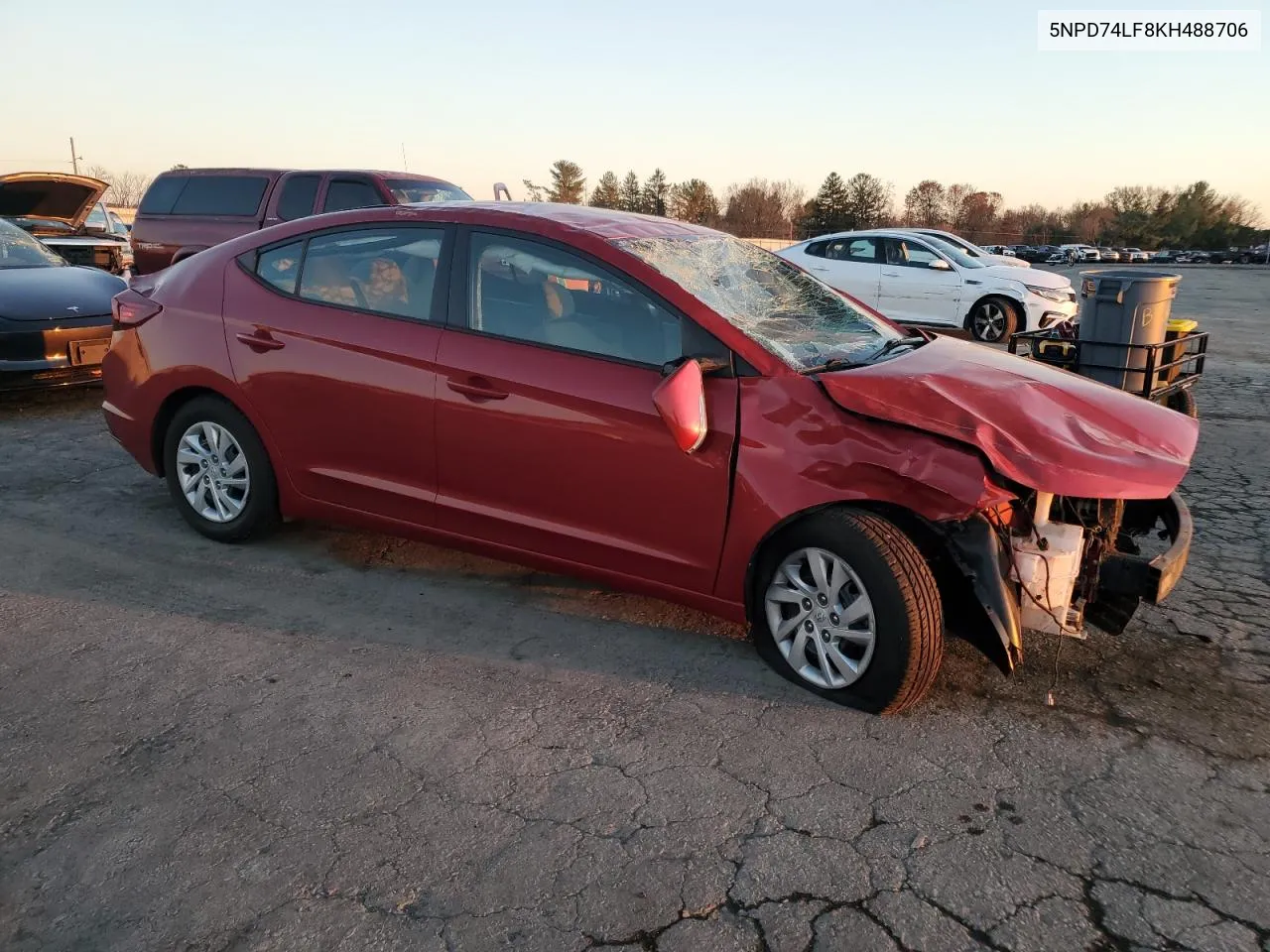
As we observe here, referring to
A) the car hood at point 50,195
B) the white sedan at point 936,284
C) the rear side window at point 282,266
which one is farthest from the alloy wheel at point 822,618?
the car hood at point 50,195

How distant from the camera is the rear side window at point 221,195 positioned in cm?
1106

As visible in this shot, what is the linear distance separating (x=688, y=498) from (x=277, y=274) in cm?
Result: 234

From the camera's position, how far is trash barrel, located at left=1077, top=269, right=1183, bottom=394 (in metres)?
5.60

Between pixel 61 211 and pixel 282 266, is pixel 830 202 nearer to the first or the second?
pixel 61 211

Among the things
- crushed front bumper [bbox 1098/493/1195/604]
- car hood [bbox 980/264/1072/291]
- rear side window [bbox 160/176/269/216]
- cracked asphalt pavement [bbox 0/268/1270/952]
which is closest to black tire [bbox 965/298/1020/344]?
car hood [bbox 980/264/1072/291]

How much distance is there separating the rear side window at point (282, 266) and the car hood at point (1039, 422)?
2.56 m

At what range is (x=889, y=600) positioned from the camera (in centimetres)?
303

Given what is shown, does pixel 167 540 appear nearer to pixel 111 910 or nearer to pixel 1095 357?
pixel 111 910

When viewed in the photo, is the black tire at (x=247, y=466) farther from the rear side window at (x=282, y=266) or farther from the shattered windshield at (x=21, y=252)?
the shattered windshield at (x=21, y=252)

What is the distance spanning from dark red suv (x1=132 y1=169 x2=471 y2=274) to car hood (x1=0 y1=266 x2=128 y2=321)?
2.81m

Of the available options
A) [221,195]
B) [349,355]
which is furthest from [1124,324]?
[221,195]

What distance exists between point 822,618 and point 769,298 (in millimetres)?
1436

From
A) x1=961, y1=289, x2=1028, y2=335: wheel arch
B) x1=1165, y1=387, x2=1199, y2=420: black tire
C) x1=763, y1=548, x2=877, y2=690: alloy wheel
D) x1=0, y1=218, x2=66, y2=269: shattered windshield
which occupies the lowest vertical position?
x1=763, y1=548, x2=877, y2=690: alloy wheel

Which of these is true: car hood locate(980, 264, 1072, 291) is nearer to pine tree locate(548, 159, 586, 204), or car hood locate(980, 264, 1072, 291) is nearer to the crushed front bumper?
the crushed front bumper
